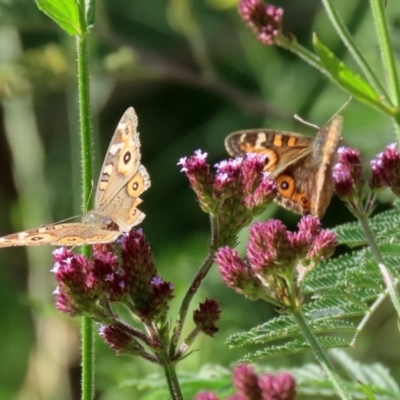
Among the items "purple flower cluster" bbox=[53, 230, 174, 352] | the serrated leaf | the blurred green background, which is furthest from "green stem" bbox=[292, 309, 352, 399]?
the blurred green background

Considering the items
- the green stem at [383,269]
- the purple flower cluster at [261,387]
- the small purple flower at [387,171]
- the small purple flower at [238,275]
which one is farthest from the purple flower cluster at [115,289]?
the small purple flower at [387,171]

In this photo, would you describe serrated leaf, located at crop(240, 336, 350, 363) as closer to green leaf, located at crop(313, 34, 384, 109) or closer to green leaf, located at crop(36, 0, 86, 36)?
green leaf, located at crop(313, 34, 384, 109)

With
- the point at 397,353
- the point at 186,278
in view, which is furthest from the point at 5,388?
the point at 397,353

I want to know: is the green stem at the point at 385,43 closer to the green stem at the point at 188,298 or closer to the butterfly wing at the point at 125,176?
the green stem at the point at 188,298

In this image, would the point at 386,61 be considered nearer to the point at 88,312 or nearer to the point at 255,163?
the point at 255,163

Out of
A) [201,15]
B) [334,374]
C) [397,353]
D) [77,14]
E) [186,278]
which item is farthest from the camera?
[201,15]

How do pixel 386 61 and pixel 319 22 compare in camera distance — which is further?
pixel 319 22
